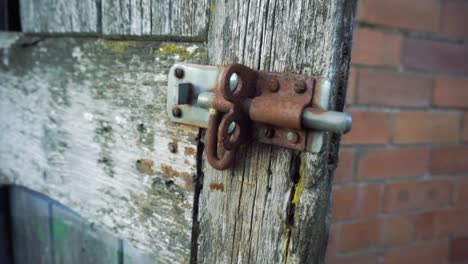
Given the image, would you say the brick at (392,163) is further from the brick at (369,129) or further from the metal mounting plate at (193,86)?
the metal mounting plate at (193,86)

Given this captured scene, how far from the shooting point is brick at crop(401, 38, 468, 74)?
51.8 inches

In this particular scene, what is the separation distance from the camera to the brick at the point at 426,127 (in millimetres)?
1334

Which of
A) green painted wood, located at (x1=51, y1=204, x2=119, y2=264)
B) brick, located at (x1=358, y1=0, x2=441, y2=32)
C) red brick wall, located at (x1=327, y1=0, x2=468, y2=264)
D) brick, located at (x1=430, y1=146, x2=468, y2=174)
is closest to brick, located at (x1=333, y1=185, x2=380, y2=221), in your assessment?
red brick wall, located at (x1=327, y1=0, x2=468, y2=264)

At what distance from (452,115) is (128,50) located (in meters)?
1.25

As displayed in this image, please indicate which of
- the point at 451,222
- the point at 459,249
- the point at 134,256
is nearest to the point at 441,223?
the point at 451,222

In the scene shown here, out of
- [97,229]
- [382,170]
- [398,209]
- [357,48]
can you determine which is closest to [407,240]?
[398,209]

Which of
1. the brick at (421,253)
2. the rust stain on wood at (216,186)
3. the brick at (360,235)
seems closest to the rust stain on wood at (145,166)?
the rust stain on wood at (216,186)

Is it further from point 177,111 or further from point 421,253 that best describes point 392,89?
point 177,111

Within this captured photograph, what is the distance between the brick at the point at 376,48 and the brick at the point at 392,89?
0.11ft

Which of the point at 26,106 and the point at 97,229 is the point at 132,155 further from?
the point at 26,106

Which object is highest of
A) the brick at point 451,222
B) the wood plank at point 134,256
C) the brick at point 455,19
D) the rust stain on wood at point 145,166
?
the brick at point 455,19

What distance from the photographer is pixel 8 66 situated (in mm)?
884

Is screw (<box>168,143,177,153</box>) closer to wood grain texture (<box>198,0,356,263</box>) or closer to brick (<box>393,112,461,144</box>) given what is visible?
wood grain texture (<box>198,0,356,263</box>)

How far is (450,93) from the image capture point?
1.42 metres
